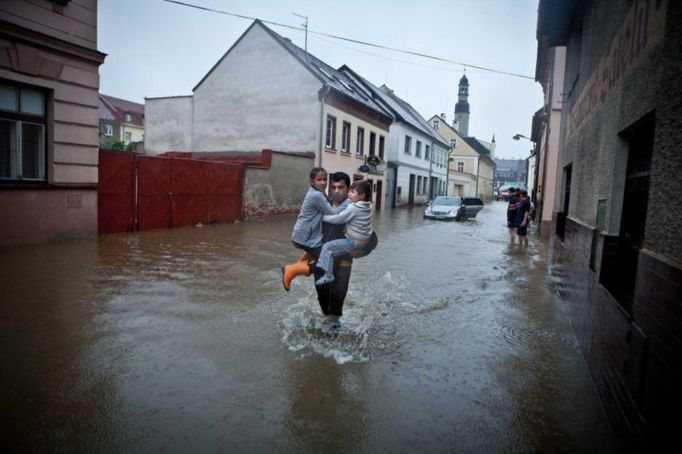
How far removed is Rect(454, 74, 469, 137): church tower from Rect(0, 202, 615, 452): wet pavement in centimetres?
7730

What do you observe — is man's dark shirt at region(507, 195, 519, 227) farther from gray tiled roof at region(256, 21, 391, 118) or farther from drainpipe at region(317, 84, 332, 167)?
gray tiled roof at region(256, 21, 391, 118)

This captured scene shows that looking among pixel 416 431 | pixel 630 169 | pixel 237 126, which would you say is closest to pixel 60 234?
pixel 416 431

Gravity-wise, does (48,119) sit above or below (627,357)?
above

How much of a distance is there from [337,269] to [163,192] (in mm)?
10521

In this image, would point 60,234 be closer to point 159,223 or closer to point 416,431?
point 159,223

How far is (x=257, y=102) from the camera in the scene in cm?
2303

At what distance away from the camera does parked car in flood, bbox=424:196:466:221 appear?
74.2 ft

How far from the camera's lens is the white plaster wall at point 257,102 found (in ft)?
72.2

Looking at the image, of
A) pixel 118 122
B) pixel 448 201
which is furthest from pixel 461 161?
pixel 118 122

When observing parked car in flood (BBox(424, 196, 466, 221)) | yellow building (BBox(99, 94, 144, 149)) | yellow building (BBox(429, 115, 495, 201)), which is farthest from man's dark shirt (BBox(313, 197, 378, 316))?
yellow building (BBox(99, 94, 144, 149))

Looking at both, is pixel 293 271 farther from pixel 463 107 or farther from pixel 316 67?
pixel 463 107

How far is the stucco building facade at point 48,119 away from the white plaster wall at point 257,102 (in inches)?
488

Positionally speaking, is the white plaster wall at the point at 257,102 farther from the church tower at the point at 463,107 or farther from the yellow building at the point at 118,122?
the church tower at the point at 463,107

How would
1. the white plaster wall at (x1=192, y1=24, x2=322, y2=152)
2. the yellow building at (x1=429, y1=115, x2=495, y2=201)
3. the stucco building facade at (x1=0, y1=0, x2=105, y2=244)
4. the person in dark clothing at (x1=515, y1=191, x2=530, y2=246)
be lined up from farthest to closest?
the yellow building at (x1=429, y1=115, x2=495, y2=201) < the white plaster wall at (x1=192, y1=24, x2=322, y2=152) < the person in dark clothing at (x1=515, y1=191, x2=530, y2=246) < the stucco building facade at (x1=0, y1=0, x2=105, y2=244)
